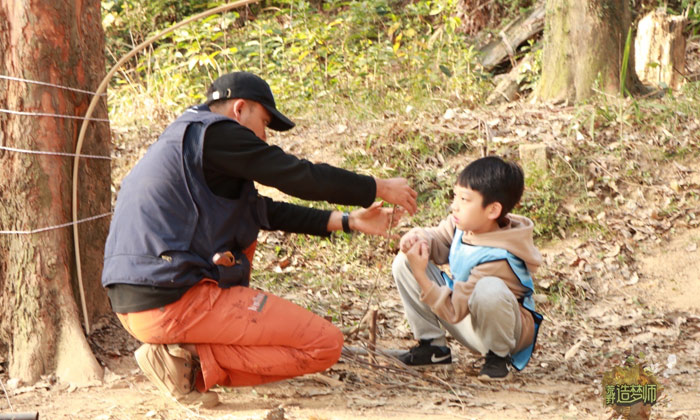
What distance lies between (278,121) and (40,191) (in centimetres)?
119

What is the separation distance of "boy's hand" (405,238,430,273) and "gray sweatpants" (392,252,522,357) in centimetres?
16

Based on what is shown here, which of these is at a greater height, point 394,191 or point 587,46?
point 587,46

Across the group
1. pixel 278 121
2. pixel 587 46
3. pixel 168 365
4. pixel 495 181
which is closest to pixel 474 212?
pixel 495 181

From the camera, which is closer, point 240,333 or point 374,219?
point 240,333

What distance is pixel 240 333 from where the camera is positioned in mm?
3273

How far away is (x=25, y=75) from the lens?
11.9ft

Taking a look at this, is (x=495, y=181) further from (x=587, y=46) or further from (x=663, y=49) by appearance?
(x=663, y=49)

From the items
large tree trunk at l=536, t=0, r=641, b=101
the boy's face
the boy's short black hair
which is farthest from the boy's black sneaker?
large tree trunk at l=536, t=0, r=641, b=101

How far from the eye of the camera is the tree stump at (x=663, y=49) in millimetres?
7632

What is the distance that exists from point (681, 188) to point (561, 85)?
158 cm

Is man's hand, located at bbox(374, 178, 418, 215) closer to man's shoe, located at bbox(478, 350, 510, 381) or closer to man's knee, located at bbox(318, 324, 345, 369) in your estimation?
man's knee, located at bbox(318, 324, 345, 369)

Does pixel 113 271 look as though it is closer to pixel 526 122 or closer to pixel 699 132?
pixel 526 122

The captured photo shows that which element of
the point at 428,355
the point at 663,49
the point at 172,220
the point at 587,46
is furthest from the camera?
the point at 663,49

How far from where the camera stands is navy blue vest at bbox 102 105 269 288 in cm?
313
